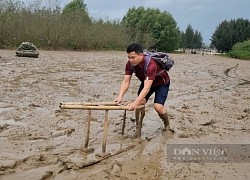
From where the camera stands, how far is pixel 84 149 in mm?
5262

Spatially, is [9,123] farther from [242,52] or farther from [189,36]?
[189,36]

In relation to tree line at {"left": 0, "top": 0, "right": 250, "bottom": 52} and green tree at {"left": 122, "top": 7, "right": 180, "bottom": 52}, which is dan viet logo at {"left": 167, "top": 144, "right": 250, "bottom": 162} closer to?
tree line at {"left": 0, "top": 0, "right": 250, "bottom": 52}

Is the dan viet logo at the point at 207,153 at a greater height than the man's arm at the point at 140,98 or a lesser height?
lesser

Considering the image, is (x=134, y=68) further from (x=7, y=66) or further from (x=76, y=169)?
(x=7, y=66)

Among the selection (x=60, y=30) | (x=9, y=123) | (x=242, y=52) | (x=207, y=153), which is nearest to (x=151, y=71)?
(x=207, y=153)

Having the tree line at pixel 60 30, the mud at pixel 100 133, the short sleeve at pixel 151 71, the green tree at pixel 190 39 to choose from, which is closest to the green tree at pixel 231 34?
the green tree at pixel 190 39

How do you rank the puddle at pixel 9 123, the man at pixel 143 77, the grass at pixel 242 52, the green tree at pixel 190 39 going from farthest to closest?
the green tree at pixel 190 39
the grass at pixel 242 52
the puddle at pixel 9 123
the man at pixel 143 77

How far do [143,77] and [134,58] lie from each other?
0.55 m

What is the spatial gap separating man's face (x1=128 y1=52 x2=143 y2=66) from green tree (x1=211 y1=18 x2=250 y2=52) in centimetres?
7515

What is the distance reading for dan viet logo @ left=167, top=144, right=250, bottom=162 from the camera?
17.0 feet

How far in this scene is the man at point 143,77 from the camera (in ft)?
17.5

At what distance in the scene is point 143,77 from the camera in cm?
583

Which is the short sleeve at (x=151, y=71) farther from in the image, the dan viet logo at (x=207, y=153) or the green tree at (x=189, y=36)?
the green tree at (x=189, y=36)

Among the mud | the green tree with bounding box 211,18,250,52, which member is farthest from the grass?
the mud
